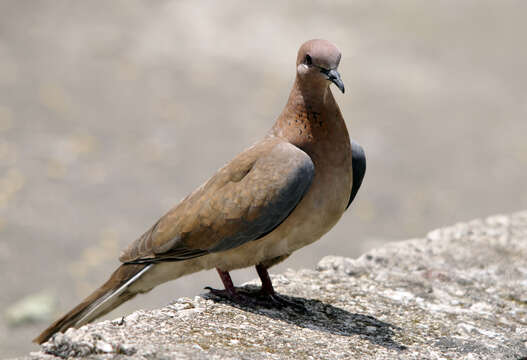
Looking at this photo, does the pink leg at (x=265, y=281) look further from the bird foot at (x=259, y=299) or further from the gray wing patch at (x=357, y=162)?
the gray wing patch at (x=357, y=162)

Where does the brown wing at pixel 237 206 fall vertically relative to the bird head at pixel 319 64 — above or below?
below

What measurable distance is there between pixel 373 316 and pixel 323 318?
13.8 inches

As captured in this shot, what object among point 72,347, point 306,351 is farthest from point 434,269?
point 72,347

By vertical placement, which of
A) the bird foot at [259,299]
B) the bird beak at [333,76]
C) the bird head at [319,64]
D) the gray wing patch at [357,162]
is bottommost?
the bird foot at [259,299]

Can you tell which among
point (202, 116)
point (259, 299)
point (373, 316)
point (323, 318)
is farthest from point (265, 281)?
point (202, 116)

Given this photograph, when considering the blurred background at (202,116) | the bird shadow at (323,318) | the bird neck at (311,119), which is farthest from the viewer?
the blurred background at (202,116)

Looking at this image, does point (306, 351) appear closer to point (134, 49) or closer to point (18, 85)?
point (18, 85)

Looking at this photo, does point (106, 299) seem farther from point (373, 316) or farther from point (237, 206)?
point (373, 316)

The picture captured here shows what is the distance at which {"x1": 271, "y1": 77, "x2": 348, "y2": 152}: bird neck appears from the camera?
14.0 ft

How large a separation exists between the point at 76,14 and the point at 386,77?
5887 millimetres

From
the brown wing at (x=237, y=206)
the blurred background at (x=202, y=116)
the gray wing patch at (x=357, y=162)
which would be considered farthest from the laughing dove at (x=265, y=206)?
the blurred background at (x=202, y=116)

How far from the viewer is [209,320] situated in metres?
4.00

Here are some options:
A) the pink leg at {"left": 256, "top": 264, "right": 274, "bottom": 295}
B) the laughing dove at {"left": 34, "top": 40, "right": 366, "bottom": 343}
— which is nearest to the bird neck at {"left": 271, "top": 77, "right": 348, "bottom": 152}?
the laughing dove at {"left": 34, "top": 40, "right": 366, "bottom": 343}

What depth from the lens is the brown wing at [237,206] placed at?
13.3ft
